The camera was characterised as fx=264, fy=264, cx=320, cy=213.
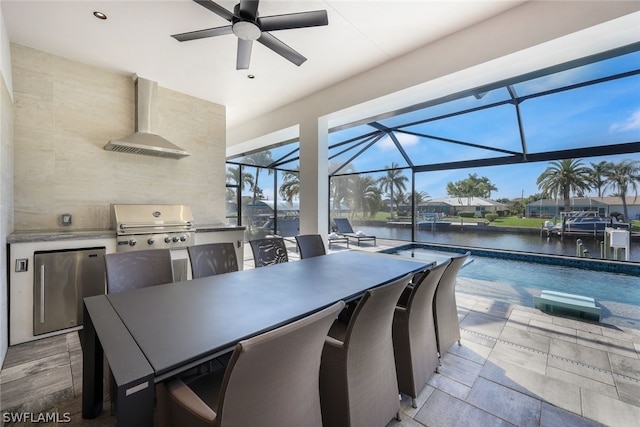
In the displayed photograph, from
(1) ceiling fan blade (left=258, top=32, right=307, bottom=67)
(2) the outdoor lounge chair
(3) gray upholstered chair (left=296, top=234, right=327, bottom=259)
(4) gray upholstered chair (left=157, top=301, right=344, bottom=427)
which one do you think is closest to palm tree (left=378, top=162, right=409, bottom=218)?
(2) the outdoor lounge chair

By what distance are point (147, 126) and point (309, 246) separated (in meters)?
2.78

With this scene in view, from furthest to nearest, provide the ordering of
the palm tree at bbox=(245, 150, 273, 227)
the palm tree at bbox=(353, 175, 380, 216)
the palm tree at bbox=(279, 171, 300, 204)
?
1. the palm tree at bbox=(279, 171, 300, 204)
2. the palm tree at bbox=(353, 175, 380, 216)
3. the palm tree at bbox=(245, 150, 273, 227)

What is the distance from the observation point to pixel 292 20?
6.84ft

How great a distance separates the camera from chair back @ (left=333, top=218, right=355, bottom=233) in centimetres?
747

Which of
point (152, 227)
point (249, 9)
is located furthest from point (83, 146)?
point (249, 9)

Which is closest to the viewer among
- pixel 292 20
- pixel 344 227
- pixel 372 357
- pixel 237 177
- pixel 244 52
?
pixel 372 357

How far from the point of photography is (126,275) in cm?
188

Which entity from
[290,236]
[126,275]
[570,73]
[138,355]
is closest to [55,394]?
[126,275]

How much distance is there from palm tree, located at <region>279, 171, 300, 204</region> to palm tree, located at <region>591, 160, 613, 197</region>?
19.5 feet

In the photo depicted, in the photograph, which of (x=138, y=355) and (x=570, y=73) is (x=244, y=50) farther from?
(x=570, y=73)

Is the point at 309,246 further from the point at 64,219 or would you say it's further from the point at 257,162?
the point at 257,162

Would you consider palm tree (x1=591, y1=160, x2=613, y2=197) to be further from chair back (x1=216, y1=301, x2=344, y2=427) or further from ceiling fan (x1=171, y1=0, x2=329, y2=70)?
chair back (x1=216, y1=301, x2=344, y2=427)

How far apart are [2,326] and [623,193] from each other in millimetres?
7284

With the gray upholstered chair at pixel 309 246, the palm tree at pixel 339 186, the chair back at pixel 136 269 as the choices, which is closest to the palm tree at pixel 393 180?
the palm tree at pixel 339 186
